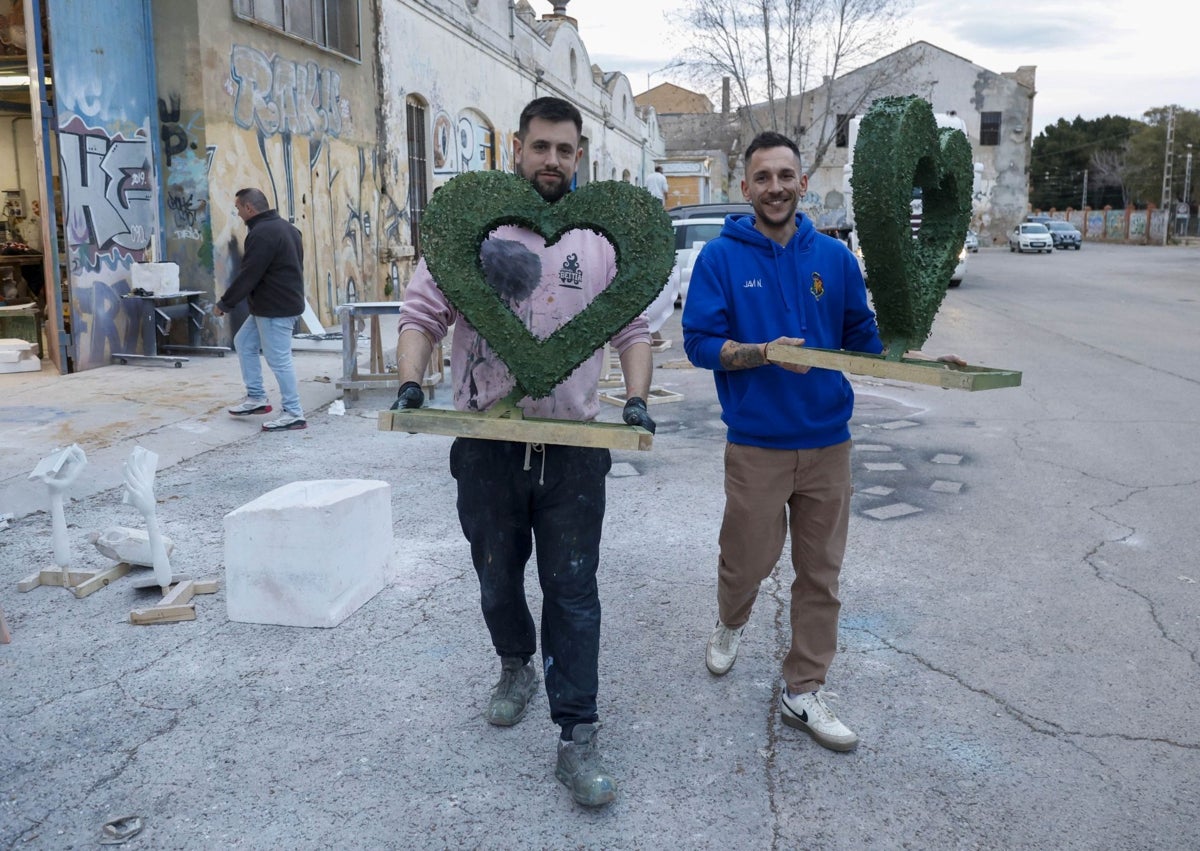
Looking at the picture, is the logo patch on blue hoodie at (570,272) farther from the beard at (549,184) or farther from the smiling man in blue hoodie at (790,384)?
the smiling man in blue hoodie at (790,384)

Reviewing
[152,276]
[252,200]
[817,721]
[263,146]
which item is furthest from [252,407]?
[817,721]

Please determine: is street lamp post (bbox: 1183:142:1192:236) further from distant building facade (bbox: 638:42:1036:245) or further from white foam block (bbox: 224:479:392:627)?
white foam block (bbox: 224:479:392:627)

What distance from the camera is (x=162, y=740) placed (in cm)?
324

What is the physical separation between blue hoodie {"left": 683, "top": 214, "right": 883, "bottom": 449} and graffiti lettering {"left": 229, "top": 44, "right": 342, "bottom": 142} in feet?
Answer: 32.8

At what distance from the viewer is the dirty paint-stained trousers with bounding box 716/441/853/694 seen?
3.22 m

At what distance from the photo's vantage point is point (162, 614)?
4.18 metres

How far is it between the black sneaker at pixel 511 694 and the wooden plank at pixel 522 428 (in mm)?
1082

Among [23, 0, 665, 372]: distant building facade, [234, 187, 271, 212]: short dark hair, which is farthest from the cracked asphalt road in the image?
[23, 0, 665, 372]: distant building facade

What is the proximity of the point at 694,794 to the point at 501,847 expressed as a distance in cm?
60

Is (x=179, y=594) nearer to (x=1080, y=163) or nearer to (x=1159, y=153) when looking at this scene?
(x=1159, y=153)

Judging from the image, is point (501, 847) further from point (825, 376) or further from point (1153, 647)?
point (1153, 647)

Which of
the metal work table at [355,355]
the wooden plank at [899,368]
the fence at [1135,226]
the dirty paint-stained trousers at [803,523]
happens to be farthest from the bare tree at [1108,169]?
the wooden plank at [899,368]

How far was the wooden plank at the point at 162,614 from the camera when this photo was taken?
416 cm

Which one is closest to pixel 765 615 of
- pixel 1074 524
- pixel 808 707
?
pixel 808 707
